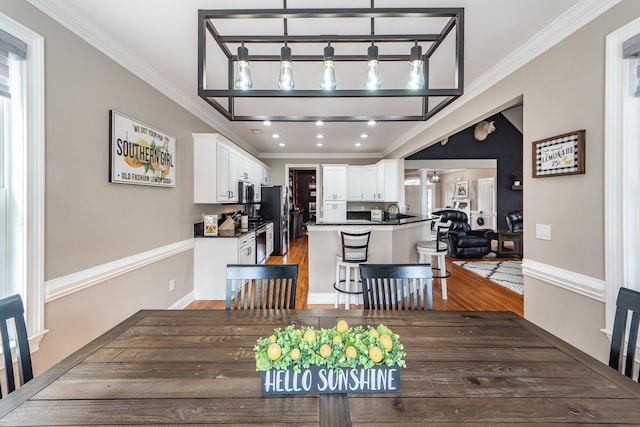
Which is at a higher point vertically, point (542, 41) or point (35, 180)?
point (542, 41)

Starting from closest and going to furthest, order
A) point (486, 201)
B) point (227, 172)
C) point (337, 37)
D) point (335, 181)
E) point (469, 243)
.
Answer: point (337, 37) < point (227, 172) < point (469, 243) < point (335, 181) < point (486, 201)

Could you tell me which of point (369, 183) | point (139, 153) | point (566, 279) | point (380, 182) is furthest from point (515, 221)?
point (139, 153)

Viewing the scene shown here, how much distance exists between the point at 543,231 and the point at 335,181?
5095mm

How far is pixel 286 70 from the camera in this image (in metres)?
1.26

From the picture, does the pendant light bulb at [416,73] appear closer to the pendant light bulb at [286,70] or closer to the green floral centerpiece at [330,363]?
the pendant light bulb at [286,70]

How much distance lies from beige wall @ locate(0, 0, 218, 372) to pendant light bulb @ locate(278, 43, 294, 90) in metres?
1.58

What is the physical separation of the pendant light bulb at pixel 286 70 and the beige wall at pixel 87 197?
1.58m

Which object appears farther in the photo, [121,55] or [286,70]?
[121,55]

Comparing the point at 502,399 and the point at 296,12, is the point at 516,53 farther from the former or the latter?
the point at 502,399

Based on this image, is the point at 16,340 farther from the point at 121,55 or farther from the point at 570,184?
the point at 570,184

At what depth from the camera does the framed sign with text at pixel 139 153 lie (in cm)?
232

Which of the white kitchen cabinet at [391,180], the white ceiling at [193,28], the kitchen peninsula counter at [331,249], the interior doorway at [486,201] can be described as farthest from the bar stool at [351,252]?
the interior doorway at [486,201]

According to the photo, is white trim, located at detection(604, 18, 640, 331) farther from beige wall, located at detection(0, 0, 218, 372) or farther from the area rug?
beige wall, located at detection(0, 0, 218, 372)

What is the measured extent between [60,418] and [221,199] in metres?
3.45
